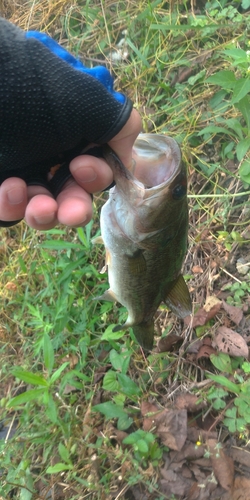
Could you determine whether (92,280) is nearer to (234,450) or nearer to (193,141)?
(193,141)

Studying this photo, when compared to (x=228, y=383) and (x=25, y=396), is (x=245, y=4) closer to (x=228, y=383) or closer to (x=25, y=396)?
(x=228, y=383)

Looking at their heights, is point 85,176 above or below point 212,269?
above

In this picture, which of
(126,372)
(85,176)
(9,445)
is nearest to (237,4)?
(85,176)

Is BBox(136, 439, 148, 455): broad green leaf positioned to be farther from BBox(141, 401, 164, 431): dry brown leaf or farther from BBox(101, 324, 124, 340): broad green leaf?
BBox(101, 324, 124, 340): broad green leaf

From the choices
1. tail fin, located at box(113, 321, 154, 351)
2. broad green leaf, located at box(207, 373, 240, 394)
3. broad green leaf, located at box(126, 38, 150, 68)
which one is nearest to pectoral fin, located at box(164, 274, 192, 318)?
tail fin, located at box(113, 321, 154, 351)

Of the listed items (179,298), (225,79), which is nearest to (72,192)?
(179,298)

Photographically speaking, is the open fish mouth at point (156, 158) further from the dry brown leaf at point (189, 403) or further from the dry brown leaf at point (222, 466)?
the dry brown leaf at point (222, 466)
